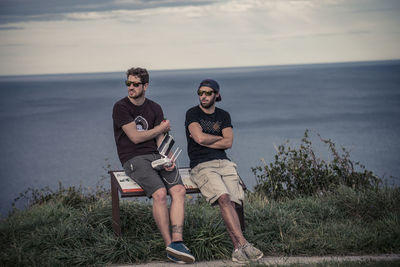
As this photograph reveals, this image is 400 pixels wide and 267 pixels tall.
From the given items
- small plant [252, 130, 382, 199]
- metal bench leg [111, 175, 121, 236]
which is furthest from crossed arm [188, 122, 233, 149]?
small plant [252, 130, 382, 199]

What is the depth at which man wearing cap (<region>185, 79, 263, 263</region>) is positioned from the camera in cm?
506

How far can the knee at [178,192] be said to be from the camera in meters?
5.06

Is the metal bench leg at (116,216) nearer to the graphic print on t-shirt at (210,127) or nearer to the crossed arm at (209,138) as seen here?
the crossed arm at (209,138)

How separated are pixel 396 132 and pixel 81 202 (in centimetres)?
4211

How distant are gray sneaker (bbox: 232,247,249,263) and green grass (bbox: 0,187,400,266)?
16 centimetres

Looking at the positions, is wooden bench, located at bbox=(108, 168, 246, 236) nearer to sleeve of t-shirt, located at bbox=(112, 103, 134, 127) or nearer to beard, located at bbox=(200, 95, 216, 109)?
sleeve of t-shirt, located at bbox=(112, 103, 134, 127)

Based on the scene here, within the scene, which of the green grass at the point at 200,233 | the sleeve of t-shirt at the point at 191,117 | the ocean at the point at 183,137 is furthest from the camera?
the ocean at the point at 183,137

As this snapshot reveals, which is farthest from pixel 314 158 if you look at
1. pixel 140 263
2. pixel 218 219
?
pixel 140 263

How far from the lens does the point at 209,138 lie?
5.42m

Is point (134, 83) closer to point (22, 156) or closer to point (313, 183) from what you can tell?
point (313, 183)

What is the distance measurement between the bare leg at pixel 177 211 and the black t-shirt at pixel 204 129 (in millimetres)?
512

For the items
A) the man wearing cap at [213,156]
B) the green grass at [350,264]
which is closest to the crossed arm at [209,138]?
the man wearing cap at [213,156]

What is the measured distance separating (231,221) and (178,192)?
606 millimetres

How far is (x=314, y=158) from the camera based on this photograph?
839 cm
